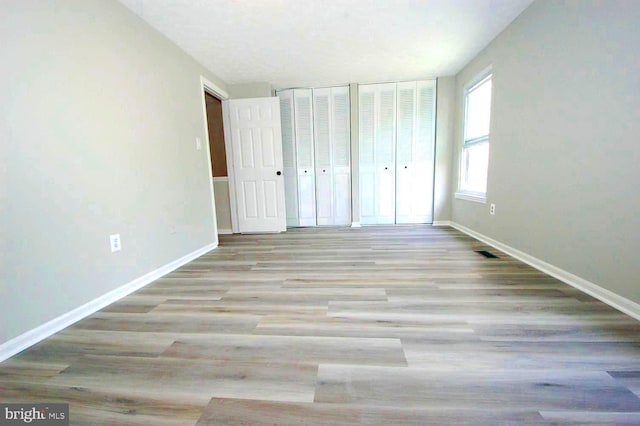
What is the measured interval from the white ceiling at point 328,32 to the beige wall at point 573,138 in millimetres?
469

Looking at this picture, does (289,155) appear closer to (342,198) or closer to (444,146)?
(342,198)

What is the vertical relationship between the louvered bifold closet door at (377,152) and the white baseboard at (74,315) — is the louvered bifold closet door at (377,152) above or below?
above

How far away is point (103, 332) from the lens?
1.39m

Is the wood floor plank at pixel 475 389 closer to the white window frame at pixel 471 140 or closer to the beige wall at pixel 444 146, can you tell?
the white window frame at pixel 471 140

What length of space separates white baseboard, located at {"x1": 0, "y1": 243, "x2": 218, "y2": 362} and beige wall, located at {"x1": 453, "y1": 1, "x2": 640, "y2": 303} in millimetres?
3227

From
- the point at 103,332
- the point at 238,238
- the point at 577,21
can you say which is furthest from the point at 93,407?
the point at 577,21

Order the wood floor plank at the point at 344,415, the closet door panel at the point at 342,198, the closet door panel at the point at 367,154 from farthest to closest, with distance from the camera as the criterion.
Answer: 1. the closet door panel at the point at 342,198
2. the closet door panel at the point at 367,154
3. the wood floor plank at the point at 344,415

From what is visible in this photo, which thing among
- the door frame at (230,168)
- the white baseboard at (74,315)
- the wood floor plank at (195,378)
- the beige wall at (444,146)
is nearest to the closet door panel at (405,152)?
the beige wall at (444,146)

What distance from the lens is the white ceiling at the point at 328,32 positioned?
2061 millimetres

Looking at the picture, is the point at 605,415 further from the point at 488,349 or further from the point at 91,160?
the point at 91,160

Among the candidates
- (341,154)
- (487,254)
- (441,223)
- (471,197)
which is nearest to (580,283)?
(487,254)

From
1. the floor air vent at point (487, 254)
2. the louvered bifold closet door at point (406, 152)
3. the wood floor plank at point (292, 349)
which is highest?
the louvered bifold closet door at point (406, 152)

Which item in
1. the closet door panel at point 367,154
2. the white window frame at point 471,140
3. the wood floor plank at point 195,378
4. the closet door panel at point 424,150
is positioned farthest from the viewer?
the closet door panel at point 367,154

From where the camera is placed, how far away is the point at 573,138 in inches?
68.2
